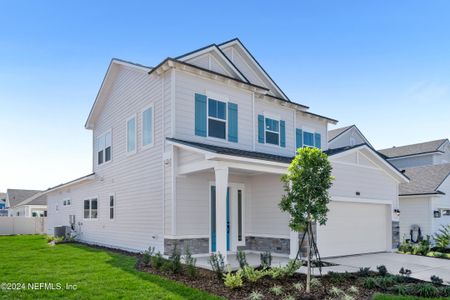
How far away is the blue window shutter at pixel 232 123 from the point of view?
45.7 feet

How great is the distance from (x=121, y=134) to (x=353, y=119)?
1756 cm

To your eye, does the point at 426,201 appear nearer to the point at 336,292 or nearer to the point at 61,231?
the point at 336,292

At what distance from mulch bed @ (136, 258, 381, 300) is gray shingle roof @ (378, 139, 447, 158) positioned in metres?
25.0

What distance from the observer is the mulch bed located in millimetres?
7641

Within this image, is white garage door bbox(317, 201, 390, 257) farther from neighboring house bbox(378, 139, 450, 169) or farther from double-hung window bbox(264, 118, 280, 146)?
neighboring house bbox(378, 139, 450, 169)

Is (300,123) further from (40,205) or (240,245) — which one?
(40,205)

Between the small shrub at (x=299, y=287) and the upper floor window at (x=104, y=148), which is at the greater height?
the upper floor window at (x=104, y=148)

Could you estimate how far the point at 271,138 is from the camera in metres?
15.8

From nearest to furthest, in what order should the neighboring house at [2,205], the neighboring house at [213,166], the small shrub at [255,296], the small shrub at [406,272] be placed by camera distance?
1. the small shrub at [255,296]
2. the small shrub at [406,272]
3. the neighboring house at [213,166]
4. the neighboring house at [2,205]

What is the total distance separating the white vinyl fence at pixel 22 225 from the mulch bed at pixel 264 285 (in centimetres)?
2697

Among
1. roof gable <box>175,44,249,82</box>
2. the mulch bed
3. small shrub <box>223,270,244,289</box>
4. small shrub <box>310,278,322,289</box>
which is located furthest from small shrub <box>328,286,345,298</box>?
roof gable <box>175,44,249,82</box>

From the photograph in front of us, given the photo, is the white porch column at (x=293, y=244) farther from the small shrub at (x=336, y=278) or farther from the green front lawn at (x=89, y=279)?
the green front lawn at (x=89, y=279)

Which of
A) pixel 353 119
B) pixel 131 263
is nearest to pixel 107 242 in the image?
pixel 131 263

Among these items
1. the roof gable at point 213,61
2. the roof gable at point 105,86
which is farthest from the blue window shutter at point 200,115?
the roof gable at point 105,86
